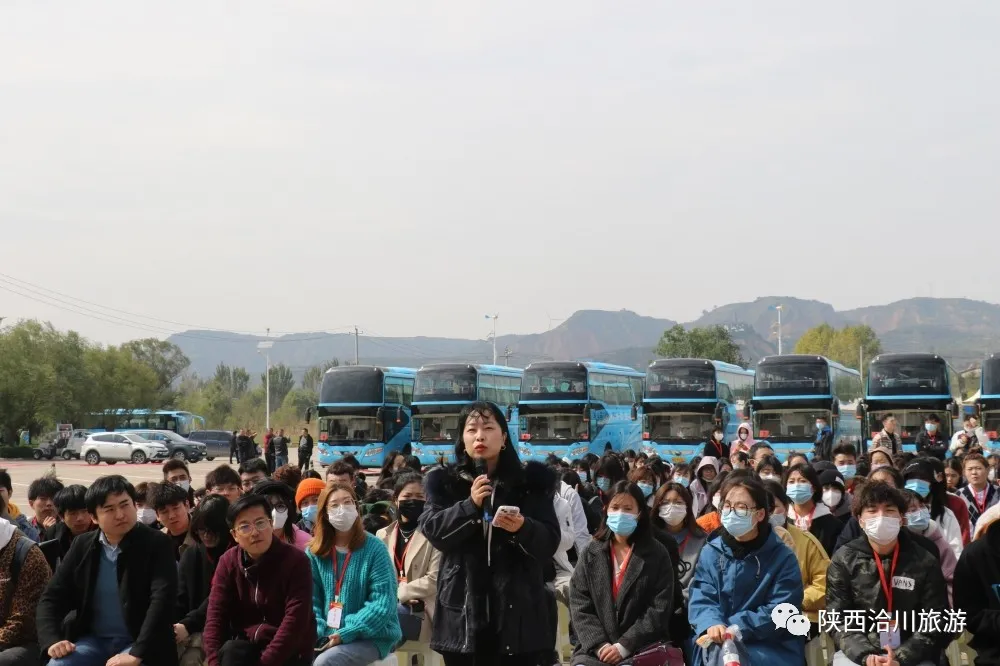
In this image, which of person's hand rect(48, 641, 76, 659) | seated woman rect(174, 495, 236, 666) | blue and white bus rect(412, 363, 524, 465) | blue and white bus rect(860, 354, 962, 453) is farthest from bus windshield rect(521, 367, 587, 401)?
person's hand rect(48, 641, 76, 659)

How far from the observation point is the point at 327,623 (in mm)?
7000

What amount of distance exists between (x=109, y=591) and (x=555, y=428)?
91.0 feet

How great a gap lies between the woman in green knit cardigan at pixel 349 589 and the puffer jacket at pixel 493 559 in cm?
107

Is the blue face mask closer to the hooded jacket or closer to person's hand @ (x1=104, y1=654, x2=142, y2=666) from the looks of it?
the hooded jacket

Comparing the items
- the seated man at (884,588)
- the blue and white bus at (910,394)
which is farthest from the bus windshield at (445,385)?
the seated man at (884,588)

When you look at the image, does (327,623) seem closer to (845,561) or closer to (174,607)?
A: (174,607)

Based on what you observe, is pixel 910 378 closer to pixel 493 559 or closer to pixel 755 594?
pixel 755 594

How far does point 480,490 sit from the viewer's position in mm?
5727

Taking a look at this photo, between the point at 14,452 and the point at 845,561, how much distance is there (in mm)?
60026

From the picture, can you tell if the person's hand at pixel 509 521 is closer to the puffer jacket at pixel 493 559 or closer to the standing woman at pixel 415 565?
the puffer jacket at pixel 493 559

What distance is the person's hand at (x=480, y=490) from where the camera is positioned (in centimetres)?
573

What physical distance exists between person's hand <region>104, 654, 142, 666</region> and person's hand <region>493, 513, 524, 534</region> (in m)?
2.29

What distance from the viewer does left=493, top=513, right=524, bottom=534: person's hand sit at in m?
5.68

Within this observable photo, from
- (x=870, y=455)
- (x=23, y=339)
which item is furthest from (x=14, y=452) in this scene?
(x=870, y=455)
